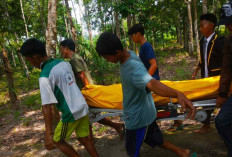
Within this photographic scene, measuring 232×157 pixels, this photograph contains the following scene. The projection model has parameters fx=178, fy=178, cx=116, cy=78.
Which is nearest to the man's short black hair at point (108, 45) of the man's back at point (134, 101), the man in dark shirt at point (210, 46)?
the man's back at point (134, 101)

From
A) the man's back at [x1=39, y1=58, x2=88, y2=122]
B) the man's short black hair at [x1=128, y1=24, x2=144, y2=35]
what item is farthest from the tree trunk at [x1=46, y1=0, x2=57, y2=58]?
the man's short black hair at [x1=128, y1=24, x2=144, y2=35]

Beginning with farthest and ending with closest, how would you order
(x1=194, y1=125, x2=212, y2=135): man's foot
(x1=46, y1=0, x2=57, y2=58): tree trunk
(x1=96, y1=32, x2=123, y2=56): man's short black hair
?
(x1=46, y1=0, x2=57, y2=58): tree trunk → (x1=194, y1=125, x2=212, y2=135): man's foot → (x1=96, y1=32, x2=123, y2=56): man's short black hair

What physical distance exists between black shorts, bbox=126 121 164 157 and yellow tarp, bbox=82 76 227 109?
2.09 feet

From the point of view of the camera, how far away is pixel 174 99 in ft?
8.39

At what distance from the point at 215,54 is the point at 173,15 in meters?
15.8

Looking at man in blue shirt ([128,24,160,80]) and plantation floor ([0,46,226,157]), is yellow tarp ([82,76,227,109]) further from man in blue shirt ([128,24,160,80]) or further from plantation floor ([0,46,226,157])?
plantation floor ([0,46,226,157])

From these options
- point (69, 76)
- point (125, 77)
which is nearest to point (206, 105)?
point (125, 77)

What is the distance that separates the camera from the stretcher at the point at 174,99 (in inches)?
97.0

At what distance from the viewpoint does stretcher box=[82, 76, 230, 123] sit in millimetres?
2465

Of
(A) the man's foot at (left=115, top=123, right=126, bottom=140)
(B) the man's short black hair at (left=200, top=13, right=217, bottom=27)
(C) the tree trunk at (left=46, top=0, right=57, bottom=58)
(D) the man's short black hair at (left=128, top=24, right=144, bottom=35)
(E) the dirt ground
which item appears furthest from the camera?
(C) the tree trunk at (left=46, top=0, right=57, bottom=58)

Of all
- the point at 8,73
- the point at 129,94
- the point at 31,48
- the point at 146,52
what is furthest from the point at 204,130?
the point at 8,73

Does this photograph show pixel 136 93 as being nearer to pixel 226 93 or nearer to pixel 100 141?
pixel 226 93

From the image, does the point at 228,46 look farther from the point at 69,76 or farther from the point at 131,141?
the point at 69,76

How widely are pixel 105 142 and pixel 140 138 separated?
1.85m
